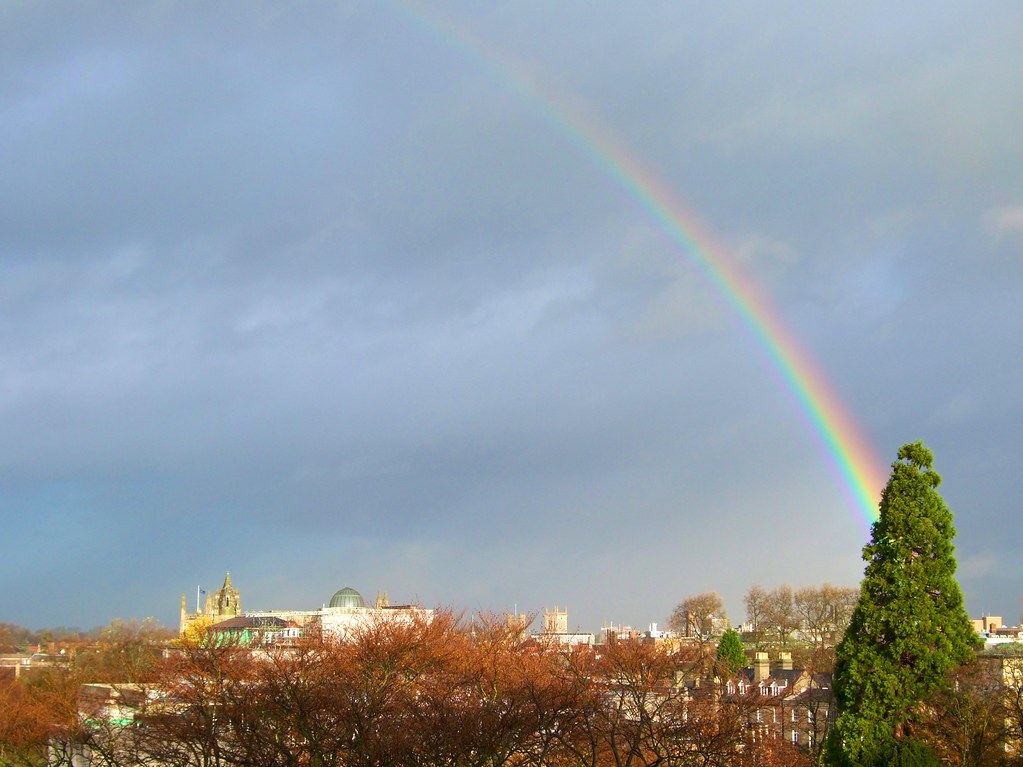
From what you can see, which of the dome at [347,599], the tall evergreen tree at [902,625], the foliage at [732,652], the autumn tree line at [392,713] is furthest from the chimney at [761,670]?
the dome at [347,599]

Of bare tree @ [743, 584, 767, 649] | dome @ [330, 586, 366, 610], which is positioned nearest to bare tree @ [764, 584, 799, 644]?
bare tree @ [743, 584, 767, 649]

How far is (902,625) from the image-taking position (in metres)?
37.8

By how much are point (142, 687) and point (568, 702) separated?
20.4 m

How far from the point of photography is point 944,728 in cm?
4081

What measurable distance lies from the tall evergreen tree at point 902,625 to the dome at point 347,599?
476 feet

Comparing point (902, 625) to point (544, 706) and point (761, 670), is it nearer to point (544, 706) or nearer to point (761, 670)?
point (544, 706)

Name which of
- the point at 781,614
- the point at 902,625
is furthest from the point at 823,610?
the point at 902,625

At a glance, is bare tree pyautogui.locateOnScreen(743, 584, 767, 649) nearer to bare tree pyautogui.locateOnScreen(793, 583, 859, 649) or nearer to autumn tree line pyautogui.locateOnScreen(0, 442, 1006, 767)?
bare tree pyautogui.locateOnScreen(793, 583, 859, 649)

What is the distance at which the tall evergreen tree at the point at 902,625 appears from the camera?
124 feet

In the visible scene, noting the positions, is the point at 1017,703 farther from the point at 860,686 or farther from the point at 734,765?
the point at 734,765

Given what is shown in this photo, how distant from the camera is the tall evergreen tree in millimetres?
37688

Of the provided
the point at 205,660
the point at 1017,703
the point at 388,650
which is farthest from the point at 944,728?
the point at 205,660

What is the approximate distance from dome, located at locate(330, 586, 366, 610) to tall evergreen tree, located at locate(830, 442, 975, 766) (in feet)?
476

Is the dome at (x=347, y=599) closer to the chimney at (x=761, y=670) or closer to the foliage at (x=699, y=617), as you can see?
the foliage at (x=699, y=617)
